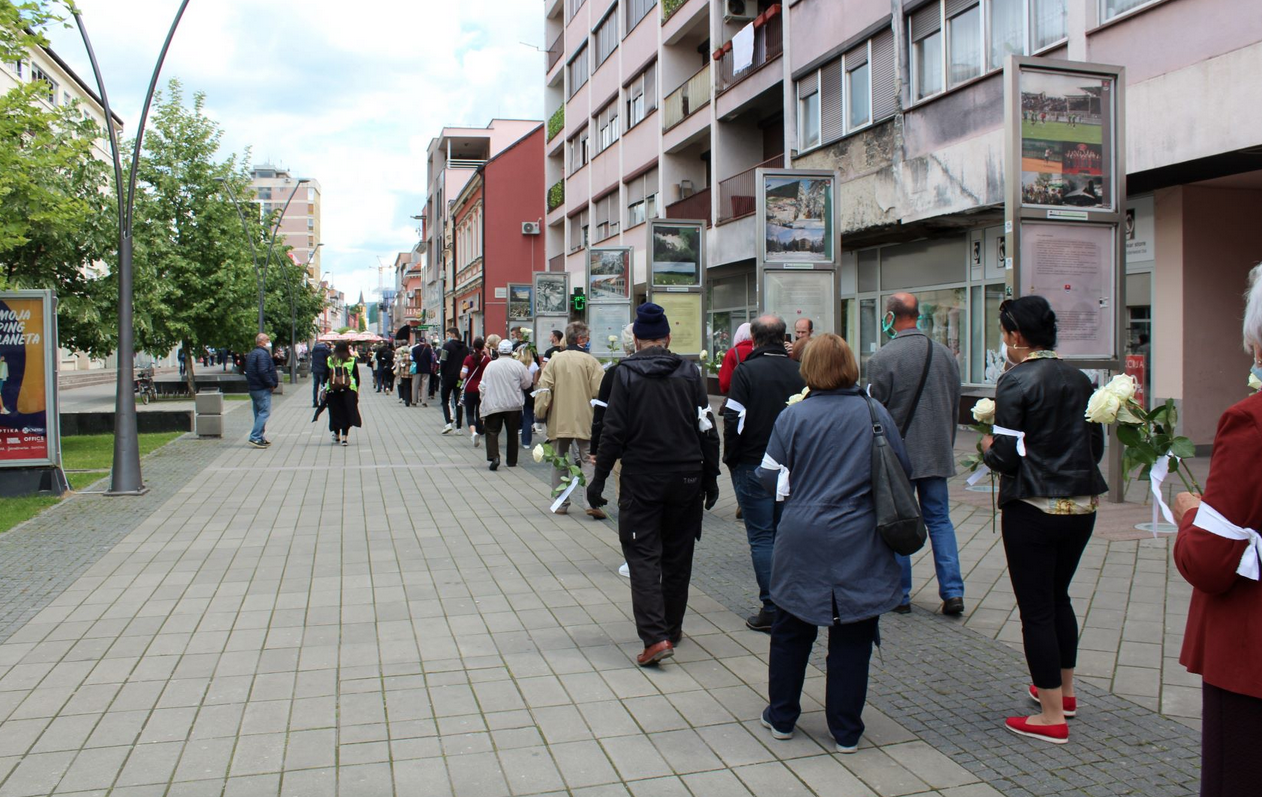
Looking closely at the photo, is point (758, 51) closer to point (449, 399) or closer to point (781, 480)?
point (449, 399)

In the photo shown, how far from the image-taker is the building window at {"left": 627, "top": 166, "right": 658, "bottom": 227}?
3175cm

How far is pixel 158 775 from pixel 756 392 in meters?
3.57

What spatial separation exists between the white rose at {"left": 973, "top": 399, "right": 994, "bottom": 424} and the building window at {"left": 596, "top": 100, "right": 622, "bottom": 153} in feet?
102

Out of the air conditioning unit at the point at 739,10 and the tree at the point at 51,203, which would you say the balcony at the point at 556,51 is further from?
the tree at the point at 51,203

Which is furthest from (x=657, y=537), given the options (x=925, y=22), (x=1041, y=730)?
(x=925, y=22)

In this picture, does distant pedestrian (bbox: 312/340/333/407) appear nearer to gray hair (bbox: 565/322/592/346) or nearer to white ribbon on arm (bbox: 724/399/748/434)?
gray hair (bbox: 565/322/592/346)

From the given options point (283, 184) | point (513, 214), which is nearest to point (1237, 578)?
point (513, 214)

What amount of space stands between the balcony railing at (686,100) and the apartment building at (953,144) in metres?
0.08

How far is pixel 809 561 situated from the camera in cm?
419

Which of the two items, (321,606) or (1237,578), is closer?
(1237,578)

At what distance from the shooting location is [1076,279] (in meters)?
9.72

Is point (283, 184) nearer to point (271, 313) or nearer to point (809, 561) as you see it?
point (271, 313)

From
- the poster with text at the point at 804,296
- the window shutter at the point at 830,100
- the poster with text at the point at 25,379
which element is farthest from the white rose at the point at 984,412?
the window shutter at the point at 830,100

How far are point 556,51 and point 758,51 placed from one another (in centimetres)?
2415
